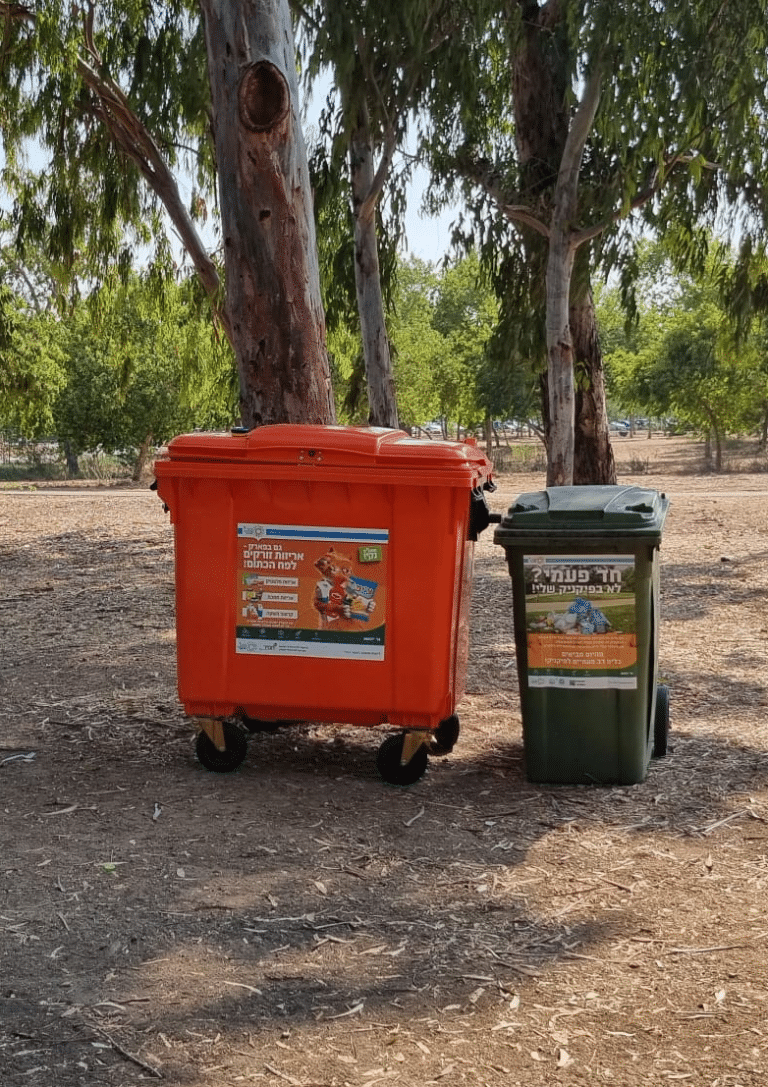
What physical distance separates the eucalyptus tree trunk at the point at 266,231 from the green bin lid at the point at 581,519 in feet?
6.41

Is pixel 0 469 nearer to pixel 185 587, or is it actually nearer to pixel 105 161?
pixel 105 161

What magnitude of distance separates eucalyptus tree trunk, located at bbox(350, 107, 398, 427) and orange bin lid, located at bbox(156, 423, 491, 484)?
7.19m

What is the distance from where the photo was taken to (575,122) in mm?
12031

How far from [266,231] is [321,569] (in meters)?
2.35

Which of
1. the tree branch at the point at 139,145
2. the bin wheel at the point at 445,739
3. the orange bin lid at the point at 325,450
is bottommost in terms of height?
the bin wheel at the point at 445,739

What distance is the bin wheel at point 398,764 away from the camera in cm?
527

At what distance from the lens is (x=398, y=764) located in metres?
5.27

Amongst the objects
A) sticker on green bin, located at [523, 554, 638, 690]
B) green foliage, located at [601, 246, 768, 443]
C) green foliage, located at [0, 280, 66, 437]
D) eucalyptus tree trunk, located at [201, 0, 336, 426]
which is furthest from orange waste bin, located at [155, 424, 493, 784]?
green foliage, located at [601, 246, 768, 443]

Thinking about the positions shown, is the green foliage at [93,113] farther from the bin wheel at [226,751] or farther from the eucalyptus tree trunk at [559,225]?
the bin wheel at [226,751]

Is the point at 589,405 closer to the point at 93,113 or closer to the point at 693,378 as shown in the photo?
the point at 93,113

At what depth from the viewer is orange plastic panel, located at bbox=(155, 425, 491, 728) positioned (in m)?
5.06

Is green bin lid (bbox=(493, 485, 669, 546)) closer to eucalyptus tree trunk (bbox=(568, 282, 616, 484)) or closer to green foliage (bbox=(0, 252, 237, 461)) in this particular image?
eucalyptus tree trunk (bbox=(568, 282, 616, 484))

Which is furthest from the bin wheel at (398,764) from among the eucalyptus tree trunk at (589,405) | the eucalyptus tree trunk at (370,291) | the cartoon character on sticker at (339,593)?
the eucalyptus tree trunk at (589,405)

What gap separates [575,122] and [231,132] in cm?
608
